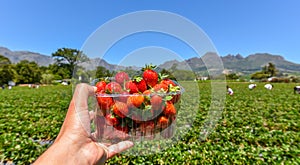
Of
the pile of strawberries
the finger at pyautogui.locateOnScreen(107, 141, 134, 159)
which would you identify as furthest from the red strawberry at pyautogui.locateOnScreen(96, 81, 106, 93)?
the finger at pyautogui.locateOnScreen(107, 141, 134, 159)

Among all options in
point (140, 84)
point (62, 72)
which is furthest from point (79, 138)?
point (62, 72)

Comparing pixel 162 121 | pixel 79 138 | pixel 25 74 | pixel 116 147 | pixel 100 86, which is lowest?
pixel 116 147

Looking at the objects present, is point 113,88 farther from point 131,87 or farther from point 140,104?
point 140,104

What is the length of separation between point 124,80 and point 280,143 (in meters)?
3.51

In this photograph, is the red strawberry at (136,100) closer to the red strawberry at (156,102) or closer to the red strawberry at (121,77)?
the red strawberry at (156,102)

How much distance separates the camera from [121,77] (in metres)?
1.33

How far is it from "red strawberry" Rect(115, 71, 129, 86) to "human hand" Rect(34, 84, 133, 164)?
7.0 inches

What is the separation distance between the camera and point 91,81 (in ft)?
4.51

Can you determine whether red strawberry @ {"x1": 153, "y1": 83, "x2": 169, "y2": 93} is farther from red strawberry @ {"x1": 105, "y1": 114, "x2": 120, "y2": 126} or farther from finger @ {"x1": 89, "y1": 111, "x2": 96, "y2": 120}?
finger @ {"x1": 89, "y1": 111, "x2": 96, "y2": 120}

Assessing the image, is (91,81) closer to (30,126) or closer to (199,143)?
(199,143)

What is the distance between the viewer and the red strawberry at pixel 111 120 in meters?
1.17

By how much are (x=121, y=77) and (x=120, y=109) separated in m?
0.27

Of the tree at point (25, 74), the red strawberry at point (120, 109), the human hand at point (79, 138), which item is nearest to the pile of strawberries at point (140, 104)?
the red strawberry at point (120, 109)

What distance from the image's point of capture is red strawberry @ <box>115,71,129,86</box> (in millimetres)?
1312
